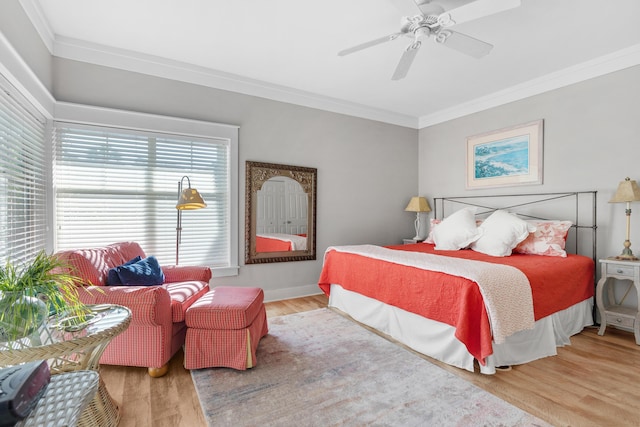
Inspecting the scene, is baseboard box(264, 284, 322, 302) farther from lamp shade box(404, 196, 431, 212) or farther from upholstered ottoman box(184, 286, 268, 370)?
lamp shade box(404, 196, 431, 212)

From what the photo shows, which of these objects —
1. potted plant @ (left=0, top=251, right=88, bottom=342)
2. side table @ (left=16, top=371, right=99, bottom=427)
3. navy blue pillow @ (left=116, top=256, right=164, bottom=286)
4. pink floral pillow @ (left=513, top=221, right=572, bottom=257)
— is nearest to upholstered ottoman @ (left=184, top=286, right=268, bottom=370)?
navy blue pillow @ (left=116, top=256, right=164, bottom=286)

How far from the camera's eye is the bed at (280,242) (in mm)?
3928

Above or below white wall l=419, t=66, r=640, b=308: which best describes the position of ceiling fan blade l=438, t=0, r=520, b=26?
above

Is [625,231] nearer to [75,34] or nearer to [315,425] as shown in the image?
[315,425]

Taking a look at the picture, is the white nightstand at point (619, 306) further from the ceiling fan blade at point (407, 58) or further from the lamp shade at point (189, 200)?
the lamp shade at point (189, 200)

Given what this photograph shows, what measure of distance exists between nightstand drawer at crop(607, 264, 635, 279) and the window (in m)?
3.70

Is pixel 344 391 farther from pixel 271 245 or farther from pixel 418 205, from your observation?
pixel 418 205

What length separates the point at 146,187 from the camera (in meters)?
3.31

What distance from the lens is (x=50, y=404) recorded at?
1007 millimetres

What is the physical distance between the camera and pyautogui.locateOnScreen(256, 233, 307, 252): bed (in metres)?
3.93

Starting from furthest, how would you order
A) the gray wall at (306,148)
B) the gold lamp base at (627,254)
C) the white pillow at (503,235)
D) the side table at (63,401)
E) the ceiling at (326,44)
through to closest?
the white pillow at (503,235) → the gray wall at (306,148) → the gold lamp base at (627,254) → the ceiling at (326,44) → the side table at (63,401)

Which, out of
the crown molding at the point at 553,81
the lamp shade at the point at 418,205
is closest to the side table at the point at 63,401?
the lamp shade at the point at 418,205

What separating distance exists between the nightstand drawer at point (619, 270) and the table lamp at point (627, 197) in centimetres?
13

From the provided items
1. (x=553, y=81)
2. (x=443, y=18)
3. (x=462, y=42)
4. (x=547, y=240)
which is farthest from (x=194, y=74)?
(x=547, y=240)
